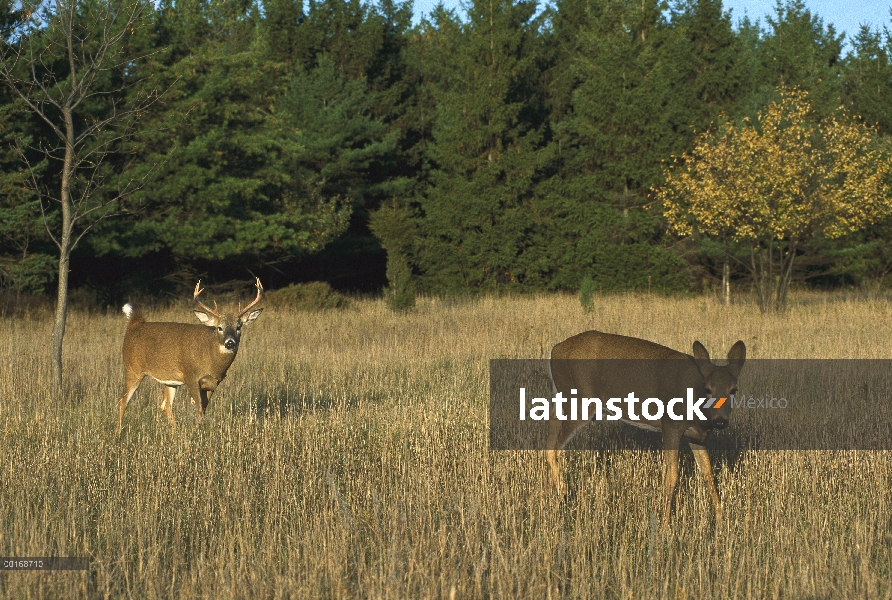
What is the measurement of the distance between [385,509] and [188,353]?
3916 mm

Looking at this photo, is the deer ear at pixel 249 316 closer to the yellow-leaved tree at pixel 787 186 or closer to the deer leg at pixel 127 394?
the deer leg at pixel 127 394

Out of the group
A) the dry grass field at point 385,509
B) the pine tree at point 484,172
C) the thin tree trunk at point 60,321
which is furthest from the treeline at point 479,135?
the dry grass field at point 385,509

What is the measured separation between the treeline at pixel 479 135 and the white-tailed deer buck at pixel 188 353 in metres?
17.0

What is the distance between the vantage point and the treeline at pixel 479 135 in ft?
91.7

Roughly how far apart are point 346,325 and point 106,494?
Result: 12078 millimetres

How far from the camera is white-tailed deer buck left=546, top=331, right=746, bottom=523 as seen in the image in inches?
232

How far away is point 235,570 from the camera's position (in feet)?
15.6

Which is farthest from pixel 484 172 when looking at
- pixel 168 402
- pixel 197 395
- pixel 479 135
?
pixel 197 395

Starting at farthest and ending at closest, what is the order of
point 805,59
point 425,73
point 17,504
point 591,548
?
point 425,73 < point 805,59 < point 17,504 < point 591,548

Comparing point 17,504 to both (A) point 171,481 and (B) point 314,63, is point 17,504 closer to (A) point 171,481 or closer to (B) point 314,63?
(A) point 171,481

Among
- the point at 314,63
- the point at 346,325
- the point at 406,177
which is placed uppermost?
the point at 314,63

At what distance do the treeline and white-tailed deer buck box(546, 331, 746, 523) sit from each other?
67.3 feet

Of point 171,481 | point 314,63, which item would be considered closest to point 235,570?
point 171,481

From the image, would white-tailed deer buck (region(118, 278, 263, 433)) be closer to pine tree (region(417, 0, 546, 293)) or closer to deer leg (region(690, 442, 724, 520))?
deer leg (region(690, 442, 724, 520))
